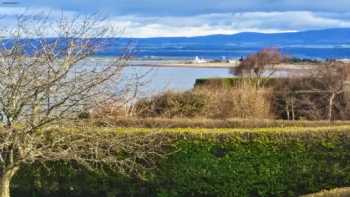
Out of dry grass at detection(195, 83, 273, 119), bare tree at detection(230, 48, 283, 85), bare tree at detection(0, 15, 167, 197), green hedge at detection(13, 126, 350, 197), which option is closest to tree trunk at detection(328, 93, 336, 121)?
dry grass at detection(195, 83, 273, 119)

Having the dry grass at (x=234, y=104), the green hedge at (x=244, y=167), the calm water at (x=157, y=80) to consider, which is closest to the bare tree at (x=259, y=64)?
the calm water at (x=157, y=80)

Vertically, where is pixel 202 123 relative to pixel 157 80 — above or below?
below

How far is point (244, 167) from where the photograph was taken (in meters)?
15.4

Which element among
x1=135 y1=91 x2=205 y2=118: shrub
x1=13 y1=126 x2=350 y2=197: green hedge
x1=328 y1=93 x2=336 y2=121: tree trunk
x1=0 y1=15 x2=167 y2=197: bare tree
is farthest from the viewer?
x1=328 y1=93 x2=336 y2=121: tree trunk

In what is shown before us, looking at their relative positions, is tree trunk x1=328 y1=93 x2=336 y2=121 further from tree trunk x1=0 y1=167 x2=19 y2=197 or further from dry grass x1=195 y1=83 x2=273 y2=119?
tree trunk x1=0 y1=167 x2=19 y2=197

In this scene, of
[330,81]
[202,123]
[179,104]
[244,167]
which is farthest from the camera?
[330,81]

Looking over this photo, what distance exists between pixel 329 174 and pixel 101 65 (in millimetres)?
5491

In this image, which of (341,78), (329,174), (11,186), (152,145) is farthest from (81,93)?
(341,78)

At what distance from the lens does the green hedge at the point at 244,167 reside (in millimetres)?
15328

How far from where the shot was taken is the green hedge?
15.3m

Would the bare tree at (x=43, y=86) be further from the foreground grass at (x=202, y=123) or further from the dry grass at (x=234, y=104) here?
the dry grass at (x=234, y=104)

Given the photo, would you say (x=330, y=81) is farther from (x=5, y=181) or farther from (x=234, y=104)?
(x=5, y=181)

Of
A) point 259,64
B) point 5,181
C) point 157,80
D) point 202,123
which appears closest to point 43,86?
point 5,181

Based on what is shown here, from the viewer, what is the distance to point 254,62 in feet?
159
